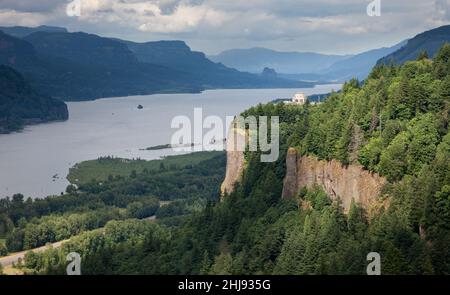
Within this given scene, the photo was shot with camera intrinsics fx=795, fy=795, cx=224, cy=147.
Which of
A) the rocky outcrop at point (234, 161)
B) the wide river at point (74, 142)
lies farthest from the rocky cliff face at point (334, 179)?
the wide river at point (74, 142)

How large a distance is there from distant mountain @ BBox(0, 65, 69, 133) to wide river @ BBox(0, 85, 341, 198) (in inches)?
112

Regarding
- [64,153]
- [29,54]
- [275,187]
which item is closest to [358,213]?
[275,187]

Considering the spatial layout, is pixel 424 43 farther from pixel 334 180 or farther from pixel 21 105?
pixel 334 180

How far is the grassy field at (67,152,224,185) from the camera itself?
215ft

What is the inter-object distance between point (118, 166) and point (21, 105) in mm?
57439

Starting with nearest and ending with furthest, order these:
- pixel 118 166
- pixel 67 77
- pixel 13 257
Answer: pixel 13 257
pixel 118 166
pixel 67 77

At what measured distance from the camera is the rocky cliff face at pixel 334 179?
75.4 ft

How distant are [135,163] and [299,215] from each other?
48.0 meters

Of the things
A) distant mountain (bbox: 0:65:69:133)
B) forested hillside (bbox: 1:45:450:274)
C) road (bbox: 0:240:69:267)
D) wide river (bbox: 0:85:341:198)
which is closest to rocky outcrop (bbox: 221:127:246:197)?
forested hillside (bbox: 1:45:450:274)

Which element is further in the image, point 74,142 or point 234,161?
point 74,142

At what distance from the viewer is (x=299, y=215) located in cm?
2511

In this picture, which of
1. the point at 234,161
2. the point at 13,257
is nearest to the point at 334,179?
the point at 234,161

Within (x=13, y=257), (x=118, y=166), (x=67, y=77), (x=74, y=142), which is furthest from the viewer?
(x=67, y=77)

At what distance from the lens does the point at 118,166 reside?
230 feet
